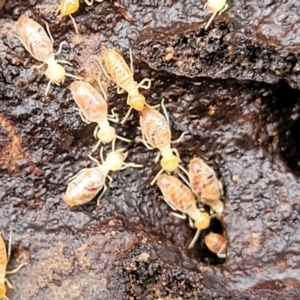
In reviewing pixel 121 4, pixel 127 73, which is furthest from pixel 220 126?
pixel 121 4

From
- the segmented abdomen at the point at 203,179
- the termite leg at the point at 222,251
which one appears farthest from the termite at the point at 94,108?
the termite leg at the point at 222,251

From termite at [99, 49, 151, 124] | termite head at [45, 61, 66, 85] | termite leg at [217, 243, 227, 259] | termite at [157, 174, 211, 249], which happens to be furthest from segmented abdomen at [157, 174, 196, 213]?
termite head at [45, 61, 66, 85]

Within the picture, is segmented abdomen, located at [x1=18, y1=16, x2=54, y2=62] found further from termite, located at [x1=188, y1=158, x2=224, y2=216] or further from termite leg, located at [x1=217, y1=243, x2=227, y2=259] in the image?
termite leg, located at [x1=217, y1=243, x2=227, y2=259]

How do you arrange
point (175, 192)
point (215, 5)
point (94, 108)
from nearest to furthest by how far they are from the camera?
point (215, 5)
point (94, 108)
point (175, 192)

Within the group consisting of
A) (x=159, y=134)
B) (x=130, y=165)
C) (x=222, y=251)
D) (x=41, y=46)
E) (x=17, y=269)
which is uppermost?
(x=41, y=46)

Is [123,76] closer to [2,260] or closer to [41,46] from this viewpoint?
[41,46]

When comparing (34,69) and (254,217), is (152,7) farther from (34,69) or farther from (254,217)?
(254,217)

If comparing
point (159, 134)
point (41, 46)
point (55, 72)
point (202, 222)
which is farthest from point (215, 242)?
point (41, 46)
